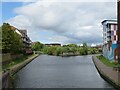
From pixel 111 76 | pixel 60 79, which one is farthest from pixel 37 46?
pixel 111 76

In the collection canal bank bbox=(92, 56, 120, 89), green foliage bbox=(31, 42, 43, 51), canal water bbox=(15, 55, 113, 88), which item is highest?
green foliage bbox=(31, 42, 43, 51)

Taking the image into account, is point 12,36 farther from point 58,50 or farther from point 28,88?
point 58,50

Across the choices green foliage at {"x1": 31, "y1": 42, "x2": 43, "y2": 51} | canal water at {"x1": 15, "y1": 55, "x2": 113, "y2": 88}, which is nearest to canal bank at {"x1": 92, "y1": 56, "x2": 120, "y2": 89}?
canal water at {"x1": 15, "y1": 55, "x2": 113, "y2": 88}

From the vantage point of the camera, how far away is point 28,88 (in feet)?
76.5

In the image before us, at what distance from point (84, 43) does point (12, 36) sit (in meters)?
105

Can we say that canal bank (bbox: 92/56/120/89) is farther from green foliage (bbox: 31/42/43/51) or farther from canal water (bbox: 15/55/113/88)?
green foliage (bbox: 31/42/43/51)

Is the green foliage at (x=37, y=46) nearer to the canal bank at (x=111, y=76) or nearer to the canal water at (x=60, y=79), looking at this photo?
the canal water at (x=60, y=79)

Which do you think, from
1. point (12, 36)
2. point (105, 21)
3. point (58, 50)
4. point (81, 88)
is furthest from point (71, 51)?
point (81, 88)

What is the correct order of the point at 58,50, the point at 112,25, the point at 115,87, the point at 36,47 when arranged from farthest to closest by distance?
the point at 36,47, the point at 58,50, the point at 112,25, the point at 115,87

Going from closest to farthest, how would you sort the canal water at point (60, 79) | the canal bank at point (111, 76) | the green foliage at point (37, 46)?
the canal bank at point (111, 76) → the canal water at point (60, 79) → the green foliage at point (37, 46)

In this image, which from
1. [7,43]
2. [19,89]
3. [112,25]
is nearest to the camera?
[19,89]

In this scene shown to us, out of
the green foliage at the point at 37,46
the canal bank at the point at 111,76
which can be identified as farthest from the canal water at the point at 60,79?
the green foliage at the point at 37,46

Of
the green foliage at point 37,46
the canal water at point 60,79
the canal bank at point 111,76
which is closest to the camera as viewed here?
the canal bank at point 111,76

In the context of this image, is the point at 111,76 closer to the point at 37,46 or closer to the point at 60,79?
the point at 60,79
